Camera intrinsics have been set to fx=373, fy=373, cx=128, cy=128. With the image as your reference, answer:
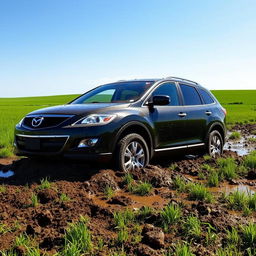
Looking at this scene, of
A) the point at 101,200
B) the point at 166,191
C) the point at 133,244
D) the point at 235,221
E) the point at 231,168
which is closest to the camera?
the point at 133,244

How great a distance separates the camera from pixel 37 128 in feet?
20.0

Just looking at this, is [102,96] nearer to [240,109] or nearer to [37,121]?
[37,121]

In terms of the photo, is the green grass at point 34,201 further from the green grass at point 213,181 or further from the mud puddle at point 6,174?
the green grass at point 213,181

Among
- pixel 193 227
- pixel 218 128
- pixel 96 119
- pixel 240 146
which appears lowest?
pixel 240 146

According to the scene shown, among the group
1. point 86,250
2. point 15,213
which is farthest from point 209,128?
point 86,250

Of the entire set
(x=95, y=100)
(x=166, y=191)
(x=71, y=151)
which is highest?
(x=95, y=100)

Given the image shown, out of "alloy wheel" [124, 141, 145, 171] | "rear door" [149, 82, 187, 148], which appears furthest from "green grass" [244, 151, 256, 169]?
"alloy wheel" [124, 141, 145, 171]

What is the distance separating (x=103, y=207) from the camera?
4.37 m

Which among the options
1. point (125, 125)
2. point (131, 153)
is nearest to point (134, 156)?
point (131, 153)

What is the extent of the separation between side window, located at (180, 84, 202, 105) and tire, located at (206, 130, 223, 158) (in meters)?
0.79

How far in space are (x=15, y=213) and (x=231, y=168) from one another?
3.89 metres

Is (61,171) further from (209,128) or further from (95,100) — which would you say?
(209,128)

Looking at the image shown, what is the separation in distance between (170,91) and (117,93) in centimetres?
107

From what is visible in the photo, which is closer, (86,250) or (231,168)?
(86,250)
